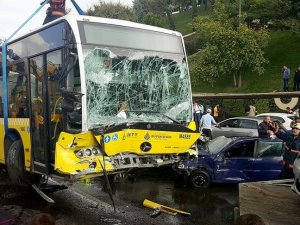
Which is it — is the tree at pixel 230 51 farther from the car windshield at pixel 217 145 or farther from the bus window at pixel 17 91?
the bus window at pixel 17 91

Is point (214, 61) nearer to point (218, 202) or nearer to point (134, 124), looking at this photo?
point (218, 202)

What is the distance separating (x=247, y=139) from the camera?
432 inches

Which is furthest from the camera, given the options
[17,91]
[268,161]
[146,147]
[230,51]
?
[230,51]

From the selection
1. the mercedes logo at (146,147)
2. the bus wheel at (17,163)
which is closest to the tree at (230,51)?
the bus wheel at (17,163)

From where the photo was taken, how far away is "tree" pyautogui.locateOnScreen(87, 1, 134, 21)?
254 ft

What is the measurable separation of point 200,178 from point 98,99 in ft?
16.0

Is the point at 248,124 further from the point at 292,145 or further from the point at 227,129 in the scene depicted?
the point at 292,145

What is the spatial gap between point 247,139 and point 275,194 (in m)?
4.42

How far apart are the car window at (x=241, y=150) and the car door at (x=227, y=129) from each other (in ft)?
24.3

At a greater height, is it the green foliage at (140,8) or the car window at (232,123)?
the green foliage at (140,8)

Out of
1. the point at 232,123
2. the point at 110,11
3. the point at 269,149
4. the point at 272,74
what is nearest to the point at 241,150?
the point at 269,149

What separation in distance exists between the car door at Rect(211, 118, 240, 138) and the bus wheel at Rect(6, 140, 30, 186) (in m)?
11.4

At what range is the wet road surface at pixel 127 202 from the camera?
8.11 metres

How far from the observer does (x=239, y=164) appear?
10.8 metres
